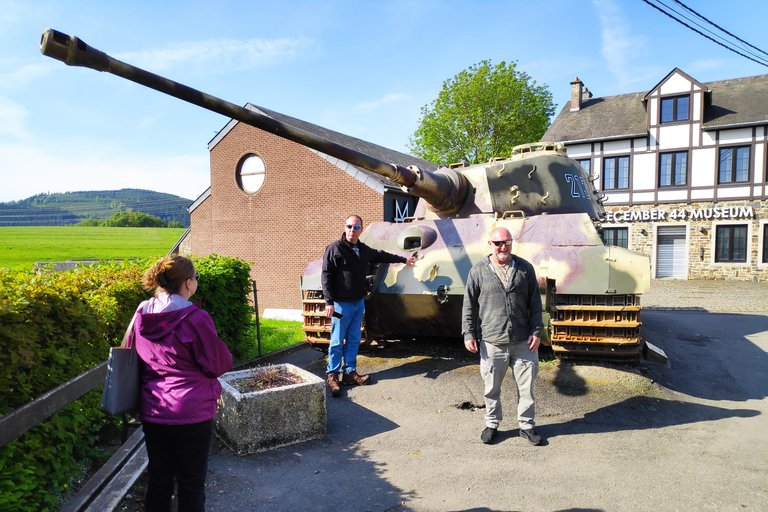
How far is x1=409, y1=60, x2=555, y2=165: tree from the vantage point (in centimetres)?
2811

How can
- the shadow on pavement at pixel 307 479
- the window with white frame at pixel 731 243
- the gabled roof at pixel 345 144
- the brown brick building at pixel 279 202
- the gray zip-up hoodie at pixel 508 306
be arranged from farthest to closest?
the window with white frame at pixel 731 243 → the brown brick building at pixel 279 202 → the gabled roof at pixel 345 144 → the gray zip-up hoodie at pixel 508 306 → the shadow on pavement at pixel 307 479

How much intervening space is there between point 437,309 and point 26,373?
4.22 metres

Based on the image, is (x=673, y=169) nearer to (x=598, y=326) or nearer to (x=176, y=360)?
(x=598, y=326)

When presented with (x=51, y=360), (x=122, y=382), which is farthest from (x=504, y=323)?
(x=51, y=360)

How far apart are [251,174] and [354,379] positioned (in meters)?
13.7

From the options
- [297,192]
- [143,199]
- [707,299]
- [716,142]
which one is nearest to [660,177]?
[716,142]

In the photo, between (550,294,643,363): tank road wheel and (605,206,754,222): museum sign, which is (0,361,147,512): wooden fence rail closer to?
(550,294,643,363): tank road wheel

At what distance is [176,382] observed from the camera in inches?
110

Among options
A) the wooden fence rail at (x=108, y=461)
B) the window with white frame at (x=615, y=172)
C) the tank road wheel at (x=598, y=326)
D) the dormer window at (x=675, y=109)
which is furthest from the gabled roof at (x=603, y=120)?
the wooden fence rail at (x=108, y=461)

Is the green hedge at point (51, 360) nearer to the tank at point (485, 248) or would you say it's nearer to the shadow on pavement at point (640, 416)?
the tank at point (485, 248)

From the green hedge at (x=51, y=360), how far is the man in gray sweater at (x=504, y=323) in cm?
302

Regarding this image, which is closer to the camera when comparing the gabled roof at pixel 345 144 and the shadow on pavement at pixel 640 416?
the shadow on pavement at pixel 640 416

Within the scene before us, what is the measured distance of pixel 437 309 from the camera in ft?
20.8

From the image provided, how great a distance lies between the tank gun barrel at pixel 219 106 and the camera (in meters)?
3.26
